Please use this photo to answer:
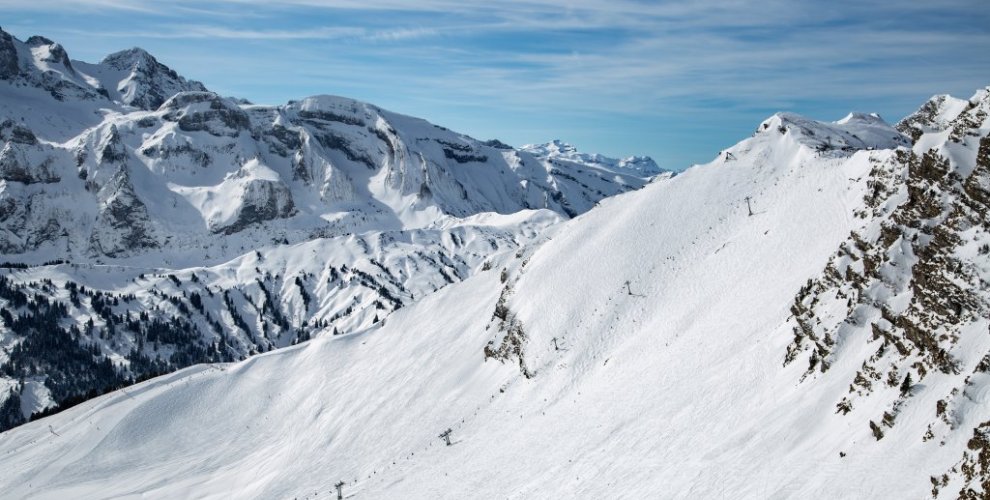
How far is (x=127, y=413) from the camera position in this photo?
3307 inches

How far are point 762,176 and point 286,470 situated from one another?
5407 cm

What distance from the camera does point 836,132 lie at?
7200cm

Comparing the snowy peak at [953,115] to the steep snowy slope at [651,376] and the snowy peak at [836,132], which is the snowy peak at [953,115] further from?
the snowy peak at [836,132]

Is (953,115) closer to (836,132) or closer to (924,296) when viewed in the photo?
(924,296)

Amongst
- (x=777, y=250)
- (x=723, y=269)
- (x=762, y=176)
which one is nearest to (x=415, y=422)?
(x=723, y=269)

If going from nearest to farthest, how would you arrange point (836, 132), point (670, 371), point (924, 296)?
1. point (924, 296)
2. point (670, 371)
3. point (836, 132)

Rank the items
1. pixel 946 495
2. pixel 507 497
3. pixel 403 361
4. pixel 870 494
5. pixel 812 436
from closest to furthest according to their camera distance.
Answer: pixel 946 495
pixel 870 494
pixel 812 436
pixel 507 497
pixel 403 361

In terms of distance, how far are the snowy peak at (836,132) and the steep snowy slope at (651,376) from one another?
0.52 meters

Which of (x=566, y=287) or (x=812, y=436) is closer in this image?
(x=812, y=436)

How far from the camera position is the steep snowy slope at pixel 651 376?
1009 inches

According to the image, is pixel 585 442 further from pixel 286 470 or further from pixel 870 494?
pixel 286 470

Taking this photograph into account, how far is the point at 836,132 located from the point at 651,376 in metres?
44.9

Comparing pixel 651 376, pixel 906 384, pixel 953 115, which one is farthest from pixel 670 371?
pixel 953 115

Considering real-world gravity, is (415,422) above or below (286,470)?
above
